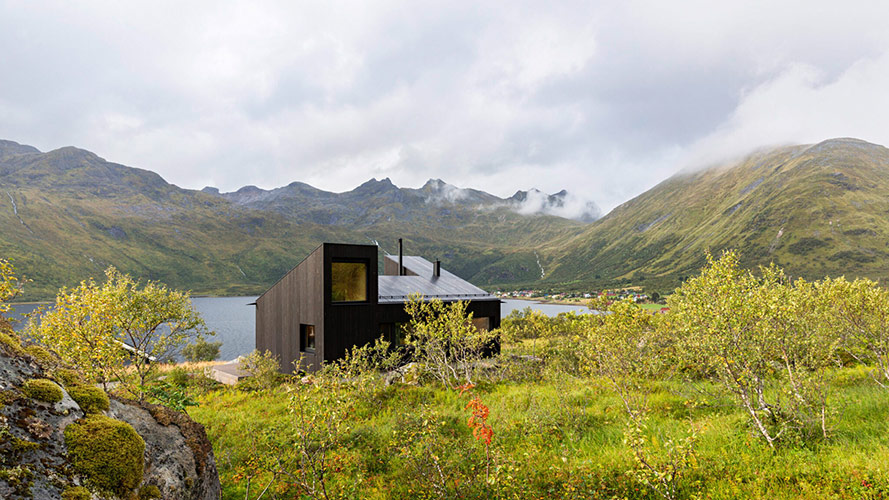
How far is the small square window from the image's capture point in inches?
1003

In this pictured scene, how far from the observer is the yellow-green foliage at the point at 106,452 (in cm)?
419

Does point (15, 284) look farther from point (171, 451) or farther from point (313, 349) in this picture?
point (313, 349)

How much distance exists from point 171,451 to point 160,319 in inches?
419

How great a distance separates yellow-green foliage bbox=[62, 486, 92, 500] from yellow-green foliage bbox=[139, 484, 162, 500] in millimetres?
640

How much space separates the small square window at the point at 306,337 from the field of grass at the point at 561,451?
10163mm

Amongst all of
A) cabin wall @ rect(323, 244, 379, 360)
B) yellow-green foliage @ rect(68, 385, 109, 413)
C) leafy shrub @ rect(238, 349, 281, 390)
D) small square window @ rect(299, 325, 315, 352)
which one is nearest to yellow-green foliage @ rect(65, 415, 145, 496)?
yellow-green foliage @ rect(68, 385, 109, 413)

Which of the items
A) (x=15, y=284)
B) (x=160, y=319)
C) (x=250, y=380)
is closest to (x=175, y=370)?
(x=250, y=380)

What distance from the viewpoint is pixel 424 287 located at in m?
29.5

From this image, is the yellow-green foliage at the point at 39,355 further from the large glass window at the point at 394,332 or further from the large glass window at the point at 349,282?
the large glass window at the point at 394,332

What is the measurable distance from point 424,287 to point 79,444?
25.4 metres

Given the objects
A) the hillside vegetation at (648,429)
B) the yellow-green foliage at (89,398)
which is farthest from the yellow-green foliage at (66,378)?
the hillside vegetation at (648,429)

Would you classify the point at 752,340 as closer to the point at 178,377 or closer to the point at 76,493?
the point at 76,493

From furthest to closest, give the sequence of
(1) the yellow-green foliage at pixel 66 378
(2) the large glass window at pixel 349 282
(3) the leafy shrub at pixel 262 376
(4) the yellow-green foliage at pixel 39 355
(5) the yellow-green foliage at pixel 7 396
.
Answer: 1. (2) the large glass window at pixel 349 282
2. (3) the leafy shrub at pixel 262 376
3. (4) the yellow-green foliage at pixel 39 355
4. (1) the yellow-green foliage at pixel 66 378
5. (5) the yellow-green foliage at pixel 7 396

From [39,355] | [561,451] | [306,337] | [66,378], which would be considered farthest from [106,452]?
[306,337]
